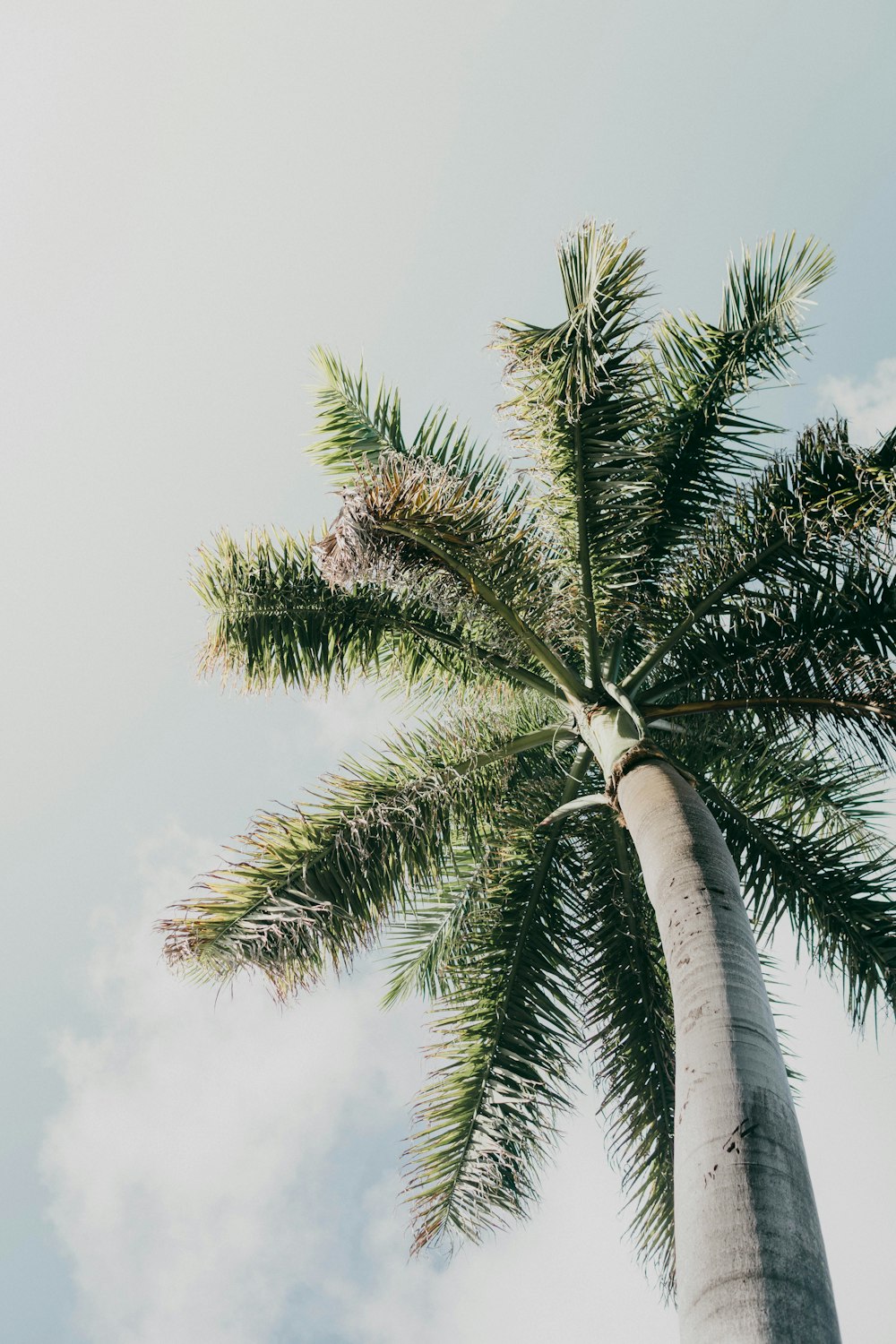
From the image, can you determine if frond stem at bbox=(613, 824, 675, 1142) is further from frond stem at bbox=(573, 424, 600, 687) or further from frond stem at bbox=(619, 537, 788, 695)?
frond stem at bbox=(573, 424, 600, 687)

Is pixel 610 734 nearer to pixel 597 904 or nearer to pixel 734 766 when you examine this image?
pixel 734 766

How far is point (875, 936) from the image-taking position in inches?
279

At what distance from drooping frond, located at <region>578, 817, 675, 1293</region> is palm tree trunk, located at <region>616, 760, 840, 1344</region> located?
9.67ft

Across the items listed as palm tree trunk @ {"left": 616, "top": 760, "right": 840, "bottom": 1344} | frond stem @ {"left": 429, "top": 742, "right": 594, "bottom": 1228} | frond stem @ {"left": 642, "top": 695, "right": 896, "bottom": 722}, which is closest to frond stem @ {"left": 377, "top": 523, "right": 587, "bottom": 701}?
frond stem @ {"left": 642, "top": 695, "right": 896, "bottom": 722}

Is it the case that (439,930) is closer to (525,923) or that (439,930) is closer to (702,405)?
(525,923)

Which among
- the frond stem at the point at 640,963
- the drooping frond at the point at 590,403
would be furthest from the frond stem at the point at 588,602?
the frond stem at the point at 640,963

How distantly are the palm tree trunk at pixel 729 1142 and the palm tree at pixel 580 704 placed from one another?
3.11 ft

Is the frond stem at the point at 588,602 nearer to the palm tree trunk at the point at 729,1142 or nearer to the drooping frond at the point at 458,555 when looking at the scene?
the drooping frond at the point at 458,555

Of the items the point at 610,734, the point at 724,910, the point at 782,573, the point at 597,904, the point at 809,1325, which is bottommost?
the point at 809,1325

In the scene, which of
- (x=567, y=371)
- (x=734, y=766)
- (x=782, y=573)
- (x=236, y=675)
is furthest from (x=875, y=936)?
(x=236, y=675)

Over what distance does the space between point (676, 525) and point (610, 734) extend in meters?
2.27

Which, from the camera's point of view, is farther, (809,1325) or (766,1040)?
(766,1040)

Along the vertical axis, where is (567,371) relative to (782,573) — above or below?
above

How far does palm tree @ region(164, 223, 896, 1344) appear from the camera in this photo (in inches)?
267
